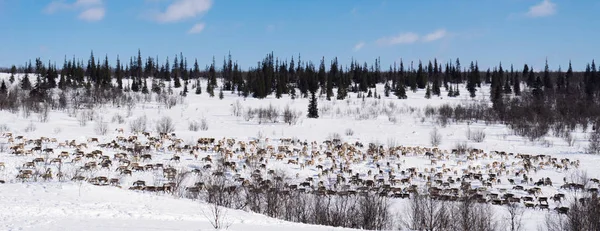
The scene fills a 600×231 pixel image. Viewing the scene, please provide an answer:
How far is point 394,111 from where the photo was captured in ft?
160

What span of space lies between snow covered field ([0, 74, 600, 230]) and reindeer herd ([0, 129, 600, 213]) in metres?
0.23

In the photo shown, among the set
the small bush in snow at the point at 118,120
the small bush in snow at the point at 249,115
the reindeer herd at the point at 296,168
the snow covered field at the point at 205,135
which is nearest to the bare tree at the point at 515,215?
the snow covered field at the point at 205,135

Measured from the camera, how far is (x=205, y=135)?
30.3 meters

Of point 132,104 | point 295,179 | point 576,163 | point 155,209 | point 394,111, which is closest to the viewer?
point 155,209

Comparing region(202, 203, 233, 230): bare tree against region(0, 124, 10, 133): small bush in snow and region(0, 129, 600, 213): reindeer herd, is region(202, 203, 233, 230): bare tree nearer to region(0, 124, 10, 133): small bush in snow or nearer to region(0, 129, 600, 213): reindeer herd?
region(0, 129, 600, 213): reindeer herd

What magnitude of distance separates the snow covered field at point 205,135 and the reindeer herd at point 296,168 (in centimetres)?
23

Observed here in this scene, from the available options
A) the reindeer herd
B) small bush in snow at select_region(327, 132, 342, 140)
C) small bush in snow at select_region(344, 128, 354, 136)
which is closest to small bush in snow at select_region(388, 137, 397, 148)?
the reindeer herd

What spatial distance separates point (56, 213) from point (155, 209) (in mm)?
2271

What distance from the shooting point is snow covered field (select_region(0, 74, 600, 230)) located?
A: 34.5 ft

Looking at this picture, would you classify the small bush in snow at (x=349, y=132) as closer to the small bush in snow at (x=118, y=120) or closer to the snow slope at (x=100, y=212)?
the small bush in snow at (x=118, y=120)

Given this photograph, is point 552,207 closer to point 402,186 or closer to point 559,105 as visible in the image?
point 402,186

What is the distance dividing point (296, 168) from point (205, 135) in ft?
34.4

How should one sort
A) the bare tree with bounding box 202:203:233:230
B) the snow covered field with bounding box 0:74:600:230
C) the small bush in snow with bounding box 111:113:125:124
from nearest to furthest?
the bare tree with bounding box 202:203:233:230, the snow covered field with bounding box 0:74:600:230, the small bush in snow with bounding box 111:113:125:124

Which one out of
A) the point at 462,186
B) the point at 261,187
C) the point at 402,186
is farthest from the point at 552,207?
the point at 261,187
